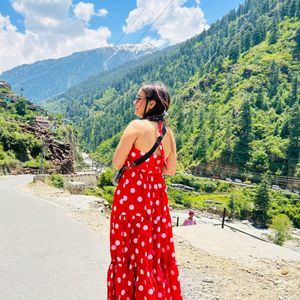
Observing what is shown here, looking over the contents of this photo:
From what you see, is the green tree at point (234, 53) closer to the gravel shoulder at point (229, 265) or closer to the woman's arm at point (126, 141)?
the gravel shoulder at point (229, 265)

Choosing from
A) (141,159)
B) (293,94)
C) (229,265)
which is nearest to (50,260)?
(229,265)

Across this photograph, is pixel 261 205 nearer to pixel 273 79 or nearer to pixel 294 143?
pixel 294 143

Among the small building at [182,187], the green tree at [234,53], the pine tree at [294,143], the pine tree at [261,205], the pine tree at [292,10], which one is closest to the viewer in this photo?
the pine tree at [261,205]

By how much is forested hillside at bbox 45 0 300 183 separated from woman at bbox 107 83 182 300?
81.0 metres

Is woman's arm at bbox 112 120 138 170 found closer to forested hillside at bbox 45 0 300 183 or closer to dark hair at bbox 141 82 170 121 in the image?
dark hair at bbox 141 82 170 121

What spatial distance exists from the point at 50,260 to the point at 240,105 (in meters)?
104

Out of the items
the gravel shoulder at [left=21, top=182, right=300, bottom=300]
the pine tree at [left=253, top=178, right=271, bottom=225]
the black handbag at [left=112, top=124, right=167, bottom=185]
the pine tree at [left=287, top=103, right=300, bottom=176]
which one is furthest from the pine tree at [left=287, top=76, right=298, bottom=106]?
the black handbag at [left=112, top=124, right=167, bottom=185]

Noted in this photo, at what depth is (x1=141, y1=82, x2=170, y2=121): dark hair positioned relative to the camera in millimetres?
3004

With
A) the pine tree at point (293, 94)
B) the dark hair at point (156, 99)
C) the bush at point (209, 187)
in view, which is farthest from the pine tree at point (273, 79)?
the dark hair at point (156, 99)

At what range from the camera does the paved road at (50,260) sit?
399 centimetres

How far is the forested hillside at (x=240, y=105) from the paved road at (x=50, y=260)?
78.0 m

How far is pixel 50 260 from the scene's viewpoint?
505cm

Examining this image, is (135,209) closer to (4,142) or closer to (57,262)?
(57,262)

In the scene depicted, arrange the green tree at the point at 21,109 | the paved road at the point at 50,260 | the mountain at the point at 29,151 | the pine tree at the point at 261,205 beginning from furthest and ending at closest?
the pine tree at the point at 261,205
the green tree at the point at 21,109
the mountain at the point at 29,151
the paved road at the point at 50,260
